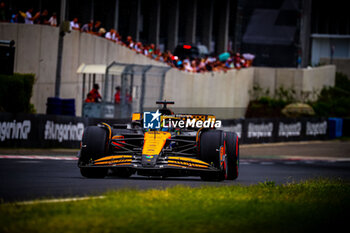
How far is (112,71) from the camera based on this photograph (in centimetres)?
2909

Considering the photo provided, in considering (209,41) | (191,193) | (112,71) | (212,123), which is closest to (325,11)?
(209,41)

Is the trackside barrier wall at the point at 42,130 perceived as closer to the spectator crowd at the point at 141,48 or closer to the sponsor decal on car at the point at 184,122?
the spectator crowd at the point at 141,48

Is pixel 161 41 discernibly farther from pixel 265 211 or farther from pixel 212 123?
pixel 265 211

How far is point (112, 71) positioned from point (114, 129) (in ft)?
42.8

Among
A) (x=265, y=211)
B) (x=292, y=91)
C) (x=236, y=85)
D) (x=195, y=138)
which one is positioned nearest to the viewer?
(x=265, y=211)

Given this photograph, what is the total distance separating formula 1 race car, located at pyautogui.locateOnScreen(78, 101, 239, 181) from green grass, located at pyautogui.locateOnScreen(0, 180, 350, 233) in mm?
2913

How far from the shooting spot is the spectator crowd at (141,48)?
30712 mm

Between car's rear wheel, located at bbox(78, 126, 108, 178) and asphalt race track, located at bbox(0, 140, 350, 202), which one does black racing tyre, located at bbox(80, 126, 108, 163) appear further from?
asphalt race track, located at bbox(0, 140, 350, 202)

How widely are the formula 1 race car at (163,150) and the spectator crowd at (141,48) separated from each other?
48.2 ft

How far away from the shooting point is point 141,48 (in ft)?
125

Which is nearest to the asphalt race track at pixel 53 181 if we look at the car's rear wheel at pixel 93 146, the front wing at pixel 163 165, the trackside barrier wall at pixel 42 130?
the front wing at pixel 163 165

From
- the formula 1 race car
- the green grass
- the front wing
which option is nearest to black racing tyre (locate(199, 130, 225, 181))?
the formula 1 race car

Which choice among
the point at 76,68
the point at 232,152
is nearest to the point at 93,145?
the point at 232,152


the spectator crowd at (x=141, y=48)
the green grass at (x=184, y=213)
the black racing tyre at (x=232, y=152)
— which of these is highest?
the spectator crowd at (x=141, y=48)
